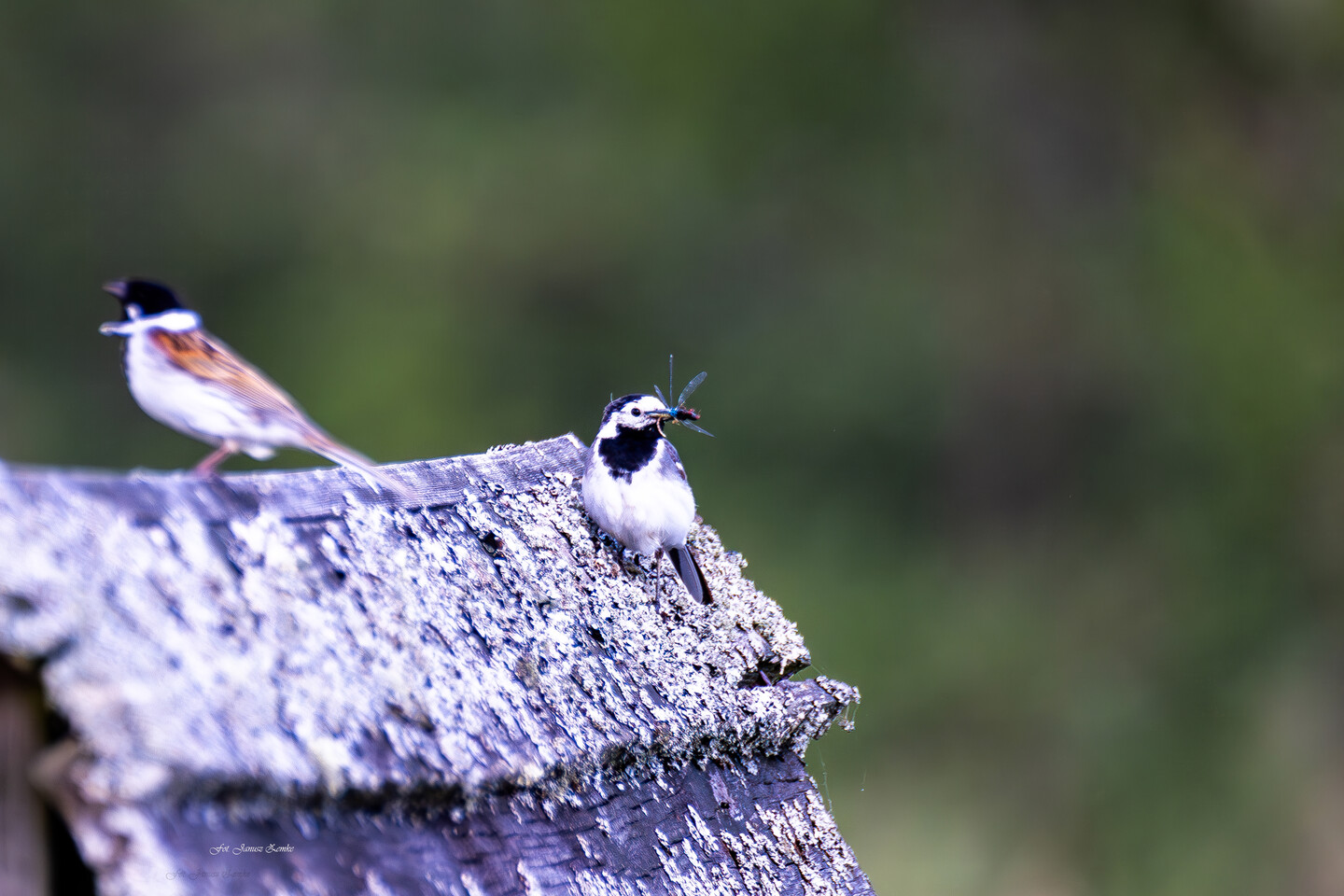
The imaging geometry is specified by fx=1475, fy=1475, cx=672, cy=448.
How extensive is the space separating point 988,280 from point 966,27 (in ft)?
11.9

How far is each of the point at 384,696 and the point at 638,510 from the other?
1592mm

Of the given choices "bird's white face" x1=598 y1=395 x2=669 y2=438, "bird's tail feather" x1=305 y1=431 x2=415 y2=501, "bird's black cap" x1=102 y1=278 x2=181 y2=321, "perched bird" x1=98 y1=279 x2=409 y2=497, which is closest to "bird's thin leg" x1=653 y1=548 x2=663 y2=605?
"bird's white face" x1=598 y1=395 x2=669 y2=438

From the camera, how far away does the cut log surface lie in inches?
84.0

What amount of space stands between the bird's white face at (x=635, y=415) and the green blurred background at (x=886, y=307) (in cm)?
960

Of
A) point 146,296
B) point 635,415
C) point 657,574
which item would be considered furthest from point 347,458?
point 635,415

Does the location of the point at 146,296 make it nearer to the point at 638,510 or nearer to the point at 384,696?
the point at 384,696

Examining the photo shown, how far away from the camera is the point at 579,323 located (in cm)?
1669

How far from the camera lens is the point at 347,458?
2.89 m

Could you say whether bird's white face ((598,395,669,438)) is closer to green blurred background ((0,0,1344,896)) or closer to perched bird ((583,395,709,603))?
perched bird ((583,395,709,603))

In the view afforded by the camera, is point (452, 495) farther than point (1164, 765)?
No

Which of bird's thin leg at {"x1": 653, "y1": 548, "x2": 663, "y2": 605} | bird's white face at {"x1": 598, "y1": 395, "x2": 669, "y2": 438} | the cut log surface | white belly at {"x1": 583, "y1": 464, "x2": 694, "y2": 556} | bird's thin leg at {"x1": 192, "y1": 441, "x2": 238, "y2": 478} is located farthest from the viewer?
bird's white face at {"x1": 598, "y1": 395, "x2": 669, "y2": 438}

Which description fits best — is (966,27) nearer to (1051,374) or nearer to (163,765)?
(1051,374)

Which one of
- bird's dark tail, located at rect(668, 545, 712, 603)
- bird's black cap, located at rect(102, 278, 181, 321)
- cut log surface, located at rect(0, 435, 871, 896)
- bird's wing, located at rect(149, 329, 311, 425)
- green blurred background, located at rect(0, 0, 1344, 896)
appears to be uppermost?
green blurred background, located at rect(0, 0, 1344, 896)

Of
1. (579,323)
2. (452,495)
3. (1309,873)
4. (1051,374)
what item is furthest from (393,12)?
(452,495)
